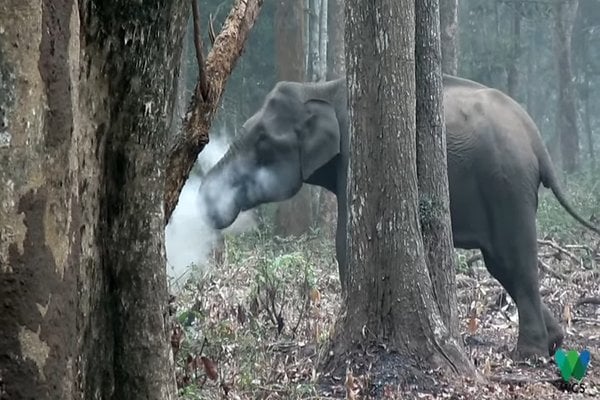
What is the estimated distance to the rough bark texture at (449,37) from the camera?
17.5 metres

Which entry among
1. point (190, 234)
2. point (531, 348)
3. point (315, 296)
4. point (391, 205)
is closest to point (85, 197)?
point (391, 205)

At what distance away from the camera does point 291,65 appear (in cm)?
1745

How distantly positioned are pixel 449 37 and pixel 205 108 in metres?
14.5

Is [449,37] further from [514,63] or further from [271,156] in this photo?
[514,63]

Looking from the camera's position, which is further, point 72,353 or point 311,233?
point 311,233

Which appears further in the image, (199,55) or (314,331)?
(314,331)

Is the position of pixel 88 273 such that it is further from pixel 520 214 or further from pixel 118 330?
pixel 520 214

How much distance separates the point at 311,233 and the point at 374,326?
31.5 ft

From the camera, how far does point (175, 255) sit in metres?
11.6

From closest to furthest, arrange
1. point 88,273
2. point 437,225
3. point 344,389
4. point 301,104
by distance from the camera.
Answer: point 88,273 < point 344,389 < point 437,225 < point 301,104

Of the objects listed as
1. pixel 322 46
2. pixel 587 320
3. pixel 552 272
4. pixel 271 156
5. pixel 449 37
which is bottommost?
pixel 587 320

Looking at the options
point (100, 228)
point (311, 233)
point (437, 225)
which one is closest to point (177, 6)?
point (100, 228)

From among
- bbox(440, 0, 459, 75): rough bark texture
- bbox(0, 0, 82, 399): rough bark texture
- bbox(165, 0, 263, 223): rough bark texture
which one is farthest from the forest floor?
bbox(440, 0, 459, 75): rough bark texture

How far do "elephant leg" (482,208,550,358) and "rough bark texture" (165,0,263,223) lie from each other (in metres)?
5.37
